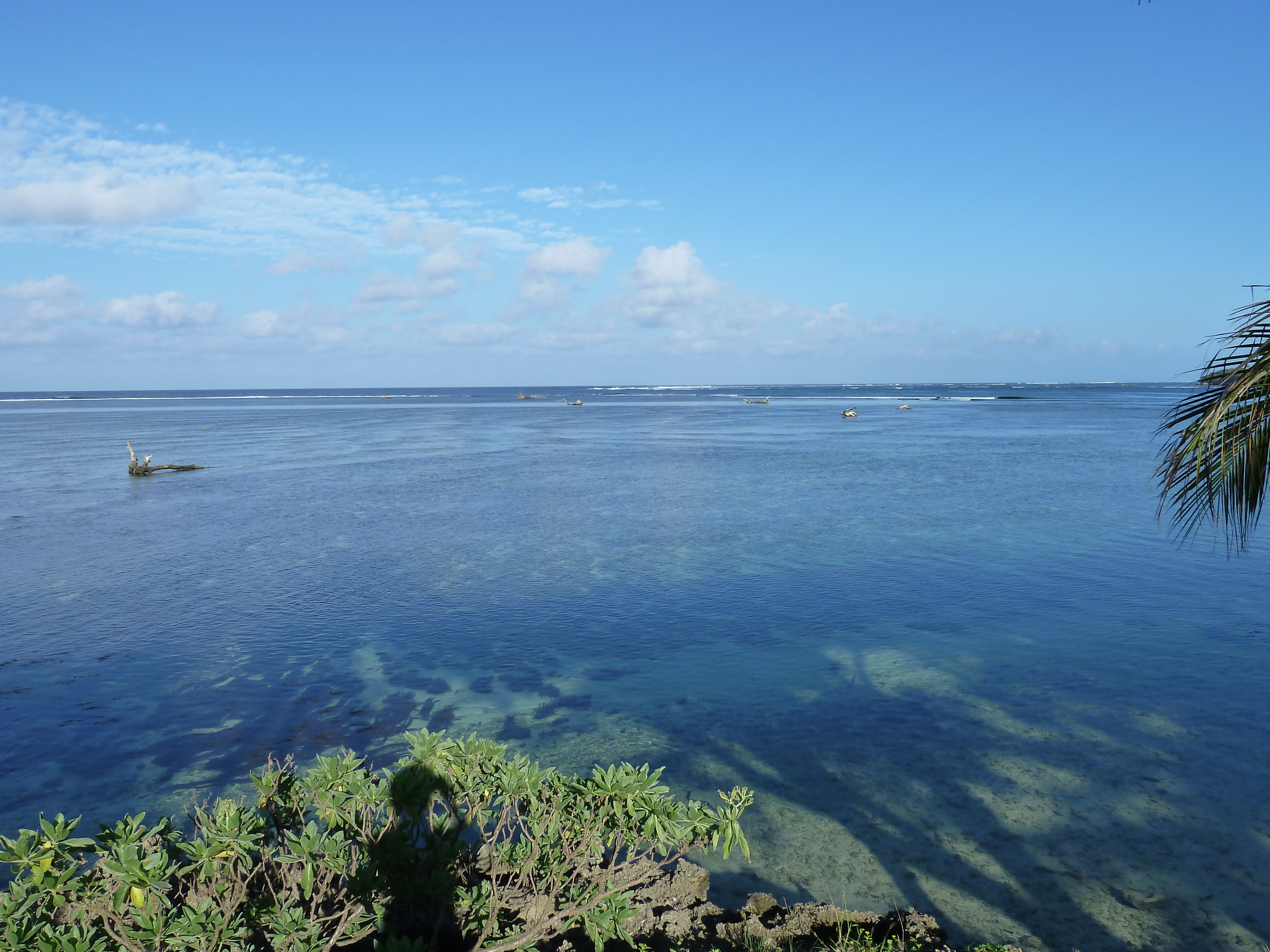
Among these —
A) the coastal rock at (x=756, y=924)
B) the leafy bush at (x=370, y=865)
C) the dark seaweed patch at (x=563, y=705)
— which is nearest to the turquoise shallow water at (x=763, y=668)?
the dark seaweed patch at (x=563, y=705)

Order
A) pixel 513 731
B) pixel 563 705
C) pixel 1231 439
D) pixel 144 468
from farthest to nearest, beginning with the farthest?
pixel 144 468 < pixel 563 705 < pixel 513 731 < pixel 1231 439

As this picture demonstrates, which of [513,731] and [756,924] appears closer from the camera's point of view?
[756,924]

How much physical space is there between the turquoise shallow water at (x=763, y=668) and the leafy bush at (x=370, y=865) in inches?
121

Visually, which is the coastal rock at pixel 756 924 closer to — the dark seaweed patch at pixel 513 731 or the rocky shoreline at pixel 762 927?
the rocky shoreline at pixel 762 927

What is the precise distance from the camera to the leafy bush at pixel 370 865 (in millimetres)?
5473

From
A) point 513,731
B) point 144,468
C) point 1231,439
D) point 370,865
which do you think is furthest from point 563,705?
point 144,468

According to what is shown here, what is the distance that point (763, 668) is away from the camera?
1521 cm

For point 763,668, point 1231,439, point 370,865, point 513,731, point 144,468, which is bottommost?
point 513,731

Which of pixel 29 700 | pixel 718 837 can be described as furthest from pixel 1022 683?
pixel 29 700

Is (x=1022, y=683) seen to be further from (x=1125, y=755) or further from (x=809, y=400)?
(x=809, y=400)

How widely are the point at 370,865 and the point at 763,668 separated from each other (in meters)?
9.89

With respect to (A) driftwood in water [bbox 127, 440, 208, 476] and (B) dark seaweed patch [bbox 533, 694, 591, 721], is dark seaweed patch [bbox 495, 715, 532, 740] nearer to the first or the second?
(B) dark seaweed patch [bbox 533, 694, 591, 721]

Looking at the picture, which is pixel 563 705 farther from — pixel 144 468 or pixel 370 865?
pixel 144 468

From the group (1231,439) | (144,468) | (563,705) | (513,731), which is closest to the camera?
(1231,439)
